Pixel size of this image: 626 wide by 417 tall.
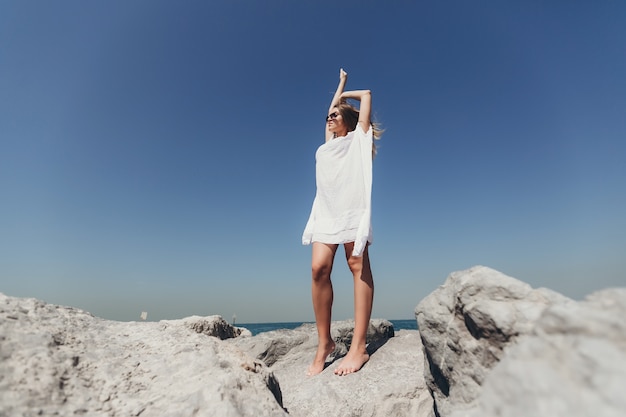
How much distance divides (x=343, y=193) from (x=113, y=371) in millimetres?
2622

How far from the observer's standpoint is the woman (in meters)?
3.34

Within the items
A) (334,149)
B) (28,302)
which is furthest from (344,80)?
(28,302)

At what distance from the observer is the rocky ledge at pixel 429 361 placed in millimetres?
801

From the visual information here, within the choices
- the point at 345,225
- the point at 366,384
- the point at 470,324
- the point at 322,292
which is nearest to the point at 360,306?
the point at 322,292

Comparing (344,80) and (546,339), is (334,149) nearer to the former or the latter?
(344,80)

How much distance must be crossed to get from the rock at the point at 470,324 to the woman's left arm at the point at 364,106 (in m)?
2.23

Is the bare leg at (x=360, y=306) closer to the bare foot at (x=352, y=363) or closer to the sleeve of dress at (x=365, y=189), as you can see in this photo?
the bare foot at (x=352, y=363)

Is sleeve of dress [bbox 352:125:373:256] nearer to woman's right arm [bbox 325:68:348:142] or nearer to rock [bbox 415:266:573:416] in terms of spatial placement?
woman's right arm [bbox 325:68:348:142]

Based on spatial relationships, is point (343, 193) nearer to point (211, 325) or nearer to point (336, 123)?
point (336, 123)

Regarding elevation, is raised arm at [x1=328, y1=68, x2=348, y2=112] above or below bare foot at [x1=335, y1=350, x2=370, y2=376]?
above

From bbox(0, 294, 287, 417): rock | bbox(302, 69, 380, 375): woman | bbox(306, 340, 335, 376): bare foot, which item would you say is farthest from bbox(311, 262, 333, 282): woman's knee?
bbox(0, 294, 287, 417): rock

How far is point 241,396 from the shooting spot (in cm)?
139

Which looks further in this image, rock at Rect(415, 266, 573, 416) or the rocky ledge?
rock at Rect(415, 266, 573, 416)

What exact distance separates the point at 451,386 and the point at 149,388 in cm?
132
